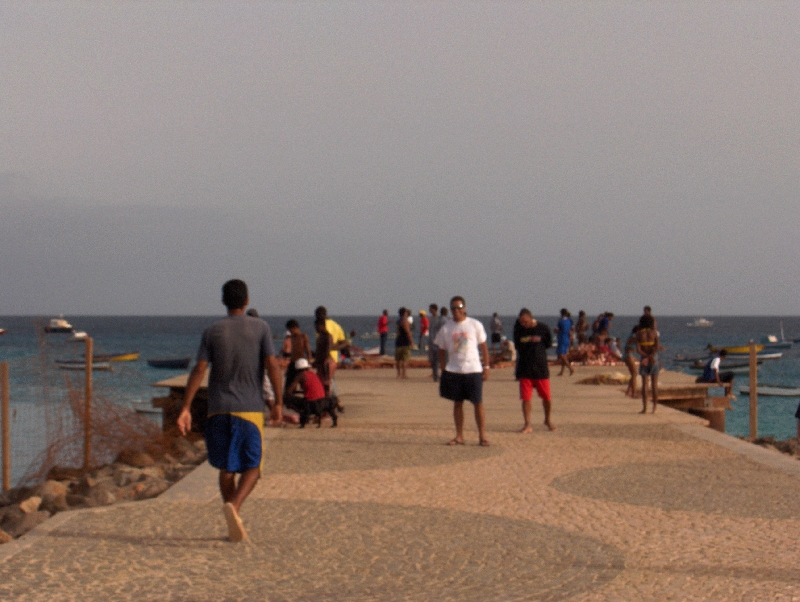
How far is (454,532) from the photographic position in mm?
7734

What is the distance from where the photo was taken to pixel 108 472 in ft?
41.5

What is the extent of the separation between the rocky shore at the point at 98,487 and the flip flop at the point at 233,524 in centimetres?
214

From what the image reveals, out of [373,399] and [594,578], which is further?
[373,399]

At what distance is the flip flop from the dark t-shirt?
7.50 meters

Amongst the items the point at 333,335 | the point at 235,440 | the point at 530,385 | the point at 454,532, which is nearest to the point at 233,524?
the point at 235,440

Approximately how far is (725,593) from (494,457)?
598 centimetres

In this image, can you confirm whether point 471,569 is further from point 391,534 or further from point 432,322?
point 432,322

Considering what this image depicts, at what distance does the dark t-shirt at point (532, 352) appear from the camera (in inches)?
561

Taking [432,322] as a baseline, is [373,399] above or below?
below

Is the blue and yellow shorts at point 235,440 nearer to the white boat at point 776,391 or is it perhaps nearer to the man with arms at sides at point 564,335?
the man with arms at sides at point 564,335

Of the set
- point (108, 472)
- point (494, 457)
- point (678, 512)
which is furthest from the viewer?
point (108, 472)

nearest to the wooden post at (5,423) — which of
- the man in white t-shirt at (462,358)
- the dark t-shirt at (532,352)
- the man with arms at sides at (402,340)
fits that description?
the man in white t-shirt at (462,358)

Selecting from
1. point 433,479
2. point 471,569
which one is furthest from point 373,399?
point 471,569

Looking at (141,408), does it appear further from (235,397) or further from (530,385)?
(235,397)
